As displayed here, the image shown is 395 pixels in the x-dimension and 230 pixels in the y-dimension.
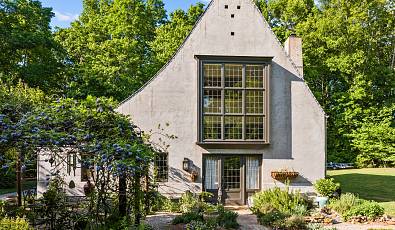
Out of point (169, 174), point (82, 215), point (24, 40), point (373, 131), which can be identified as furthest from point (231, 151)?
Answer: point (373, 131)

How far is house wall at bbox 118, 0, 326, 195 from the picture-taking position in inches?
570

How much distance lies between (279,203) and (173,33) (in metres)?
18.7

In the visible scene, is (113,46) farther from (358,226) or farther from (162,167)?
(358,226)

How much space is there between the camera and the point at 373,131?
31391 mm

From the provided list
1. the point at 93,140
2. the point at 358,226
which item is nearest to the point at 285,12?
the point at 358,226

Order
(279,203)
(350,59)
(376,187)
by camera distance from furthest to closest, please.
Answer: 1. (350,59)
2. (376,187)
3. (279,203)

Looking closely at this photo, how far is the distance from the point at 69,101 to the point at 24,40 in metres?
15.6

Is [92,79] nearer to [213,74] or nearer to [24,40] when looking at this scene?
[24,40]

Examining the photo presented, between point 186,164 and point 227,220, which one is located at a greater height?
point 186,164

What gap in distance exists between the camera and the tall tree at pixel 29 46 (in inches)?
864

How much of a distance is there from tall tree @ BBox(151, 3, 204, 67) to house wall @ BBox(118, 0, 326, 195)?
40.7 ft

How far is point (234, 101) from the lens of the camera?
1481cm

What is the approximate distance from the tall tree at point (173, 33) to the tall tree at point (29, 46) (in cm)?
721

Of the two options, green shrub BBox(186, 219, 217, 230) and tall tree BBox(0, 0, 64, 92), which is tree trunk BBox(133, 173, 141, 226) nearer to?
green shrub BBox(186, 219, 217, 230)
